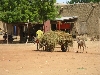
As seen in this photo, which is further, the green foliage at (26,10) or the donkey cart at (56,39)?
the green foliage at (26,10)

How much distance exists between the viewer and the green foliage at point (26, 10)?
104ft

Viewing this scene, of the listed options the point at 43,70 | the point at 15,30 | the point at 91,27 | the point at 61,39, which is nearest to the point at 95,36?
the point at 91,27

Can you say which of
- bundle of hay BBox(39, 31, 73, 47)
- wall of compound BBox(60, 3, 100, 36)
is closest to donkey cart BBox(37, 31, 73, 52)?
bundle of hay BBox(39, 31, 73, 47)

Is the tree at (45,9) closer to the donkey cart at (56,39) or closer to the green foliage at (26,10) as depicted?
the green foliage at (26,10)

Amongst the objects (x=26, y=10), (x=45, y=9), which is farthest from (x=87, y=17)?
(x=26, y=10)

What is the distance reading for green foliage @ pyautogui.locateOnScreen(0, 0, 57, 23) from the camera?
104ft

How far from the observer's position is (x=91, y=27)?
39.2 meters

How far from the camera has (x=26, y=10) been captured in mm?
31766

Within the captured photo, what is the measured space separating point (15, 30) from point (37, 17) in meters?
15.9

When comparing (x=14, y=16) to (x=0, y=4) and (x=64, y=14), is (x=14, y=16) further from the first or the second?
(x=64, y=14)

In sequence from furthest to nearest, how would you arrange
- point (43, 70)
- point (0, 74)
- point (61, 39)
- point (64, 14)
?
point (64, 14) → point (61, 39) → point (43, 70) → point (0, 74)

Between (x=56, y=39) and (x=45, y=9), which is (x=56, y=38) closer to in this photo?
(x=56, y=39)

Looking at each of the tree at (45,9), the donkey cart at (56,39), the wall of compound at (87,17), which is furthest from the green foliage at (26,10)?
the donkey cart at (56,39)

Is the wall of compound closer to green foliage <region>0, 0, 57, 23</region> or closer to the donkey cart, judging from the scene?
green foliage <region>0, 0, 57, 23</region>
